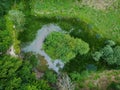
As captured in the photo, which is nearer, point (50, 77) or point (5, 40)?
point (5, 40)

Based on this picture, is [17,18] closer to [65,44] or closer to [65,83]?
[65,44]

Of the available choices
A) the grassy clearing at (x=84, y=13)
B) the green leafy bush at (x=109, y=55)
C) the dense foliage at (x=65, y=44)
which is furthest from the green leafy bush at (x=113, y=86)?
the grassy clearing at (x=84, y=13)

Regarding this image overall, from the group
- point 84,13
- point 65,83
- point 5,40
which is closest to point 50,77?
point 65,83

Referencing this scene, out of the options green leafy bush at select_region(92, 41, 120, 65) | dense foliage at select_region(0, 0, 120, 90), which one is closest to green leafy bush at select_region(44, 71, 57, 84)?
dense foliage at select_region(0, 0, 120, 90)

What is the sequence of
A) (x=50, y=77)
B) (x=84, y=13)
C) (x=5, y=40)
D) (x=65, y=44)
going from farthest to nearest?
1. (x=84, y=13)
2. (x=65, y=44)
3. (x=50, y=77)
4. (x=5, y=40)

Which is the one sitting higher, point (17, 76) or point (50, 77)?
point (17, 76)

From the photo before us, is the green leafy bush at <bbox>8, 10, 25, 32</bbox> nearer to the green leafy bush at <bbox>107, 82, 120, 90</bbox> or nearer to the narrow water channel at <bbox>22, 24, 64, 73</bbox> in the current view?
the narrow water channel at <bbox>22, 24, 64, 73</bbox>

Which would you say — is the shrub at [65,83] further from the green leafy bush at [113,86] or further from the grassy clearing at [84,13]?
the grassy clearing at [84,13]

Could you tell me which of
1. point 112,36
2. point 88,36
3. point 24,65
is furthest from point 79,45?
point 24,65

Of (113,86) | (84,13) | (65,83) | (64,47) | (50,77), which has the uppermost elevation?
(84,13)
